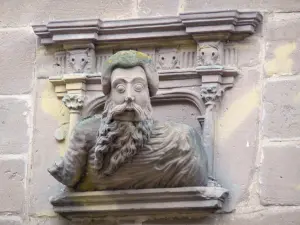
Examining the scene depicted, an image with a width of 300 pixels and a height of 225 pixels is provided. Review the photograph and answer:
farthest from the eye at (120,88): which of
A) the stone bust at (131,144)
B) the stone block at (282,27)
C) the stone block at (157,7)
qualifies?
the stone block at (282,27)

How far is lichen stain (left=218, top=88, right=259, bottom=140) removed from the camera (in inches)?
205

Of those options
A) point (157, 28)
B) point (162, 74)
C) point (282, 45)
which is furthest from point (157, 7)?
point (282, 45)

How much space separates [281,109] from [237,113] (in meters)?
0.15

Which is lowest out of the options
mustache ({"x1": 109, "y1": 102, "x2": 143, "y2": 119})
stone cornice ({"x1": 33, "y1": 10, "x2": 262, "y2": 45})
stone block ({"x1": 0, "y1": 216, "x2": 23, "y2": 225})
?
stone block ({"x1": 0, "y1": 216, "x2": 23, "y2": 225})

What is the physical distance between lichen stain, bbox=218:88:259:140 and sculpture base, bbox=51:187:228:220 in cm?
23

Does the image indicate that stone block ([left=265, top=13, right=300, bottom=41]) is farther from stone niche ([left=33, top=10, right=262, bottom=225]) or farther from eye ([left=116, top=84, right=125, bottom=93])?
eye ([left=116, top=84, right=125, bottom=93])

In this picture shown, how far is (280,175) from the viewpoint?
510 centimetres

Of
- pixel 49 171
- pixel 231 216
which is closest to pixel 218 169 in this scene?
pixel 231 216

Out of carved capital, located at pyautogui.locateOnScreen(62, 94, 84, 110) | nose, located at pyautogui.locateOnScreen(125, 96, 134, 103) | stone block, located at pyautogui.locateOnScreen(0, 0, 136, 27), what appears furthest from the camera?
stone block, located at pyautogui.locateOnScreen(0, 0, 136, 27)

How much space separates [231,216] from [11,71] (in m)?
0.98

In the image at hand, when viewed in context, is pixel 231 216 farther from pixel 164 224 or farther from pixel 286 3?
pixel 286 3

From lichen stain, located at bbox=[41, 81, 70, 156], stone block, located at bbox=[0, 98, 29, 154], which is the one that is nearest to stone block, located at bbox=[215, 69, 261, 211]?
lichen stain, located at bbox=[41, 81, 70, 156]

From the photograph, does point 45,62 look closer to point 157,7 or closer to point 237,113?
point 157,7

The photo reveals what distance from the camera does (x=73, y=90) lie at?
532 centimetres
